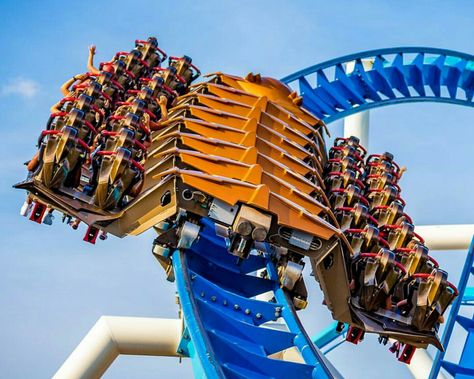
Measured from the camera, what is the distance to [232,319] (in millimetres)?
5676

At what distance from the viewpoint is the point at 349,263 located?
20.6 ft

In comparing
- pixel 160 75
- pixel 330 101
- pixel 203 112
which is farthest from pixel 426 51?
pixel 203 112

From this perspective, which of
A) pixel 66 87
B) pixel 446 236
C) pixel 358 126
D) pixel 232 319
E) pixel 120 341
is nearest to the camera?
pixel 232 319

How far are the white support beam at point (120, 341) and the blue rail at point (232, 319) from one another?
0.66 m

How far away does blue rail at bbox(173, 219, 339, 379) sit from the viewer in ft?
16.7

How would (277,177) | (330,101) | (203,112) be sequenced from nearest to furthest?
(277,177) → (203,112) → (330,101)

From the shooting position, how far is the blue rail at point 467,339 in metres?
7.99

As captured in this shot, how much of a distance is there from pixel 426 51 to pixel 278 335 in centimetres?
567

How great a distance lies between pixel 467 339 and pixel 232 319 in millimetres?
3589

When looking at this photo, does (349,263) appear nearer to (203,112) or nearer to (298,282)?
(298,282)

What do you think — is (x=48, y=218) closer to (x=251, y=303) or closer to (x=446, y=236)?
(x=251, y=303)

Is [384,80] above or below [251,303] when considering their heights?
above

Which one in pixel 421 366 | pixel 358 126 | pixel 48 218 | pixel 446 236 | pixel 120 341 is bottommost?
pixel 120 341

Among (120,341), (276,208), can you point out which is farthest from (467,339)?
(276,208)
